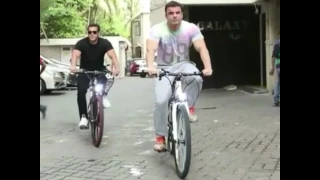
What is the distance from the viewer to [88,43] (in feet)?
25.1

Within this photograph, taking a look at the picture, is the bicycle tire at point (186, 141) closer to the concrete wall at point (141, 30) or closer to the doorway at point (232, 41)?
the doorway at point (232, 41)

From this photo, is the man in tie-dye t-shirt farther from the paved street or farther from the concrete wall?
the concrete wall

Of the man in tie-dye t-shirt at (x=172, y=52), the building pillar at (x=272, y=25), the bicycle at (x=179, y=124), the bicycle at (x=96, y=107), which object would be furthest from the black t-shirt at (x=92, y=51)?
the building pillar at (x=272, y=25)

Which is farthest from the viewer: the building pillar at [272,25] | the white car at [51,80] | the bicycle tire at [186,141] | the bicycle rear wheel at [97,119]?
the white car at [51,80]

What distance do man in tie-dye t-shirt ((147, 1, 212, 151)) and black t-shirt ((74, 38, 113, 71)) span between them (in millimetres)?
2040

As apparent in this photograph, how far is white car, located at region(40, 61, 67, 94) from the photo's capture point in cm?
1677

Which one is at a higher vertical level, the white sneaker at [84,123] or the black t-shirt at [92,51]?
the black t-shirt at [92,51]

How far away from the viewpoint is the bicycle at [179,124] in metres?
4.89

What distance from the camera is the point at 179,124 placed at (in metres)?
5.17

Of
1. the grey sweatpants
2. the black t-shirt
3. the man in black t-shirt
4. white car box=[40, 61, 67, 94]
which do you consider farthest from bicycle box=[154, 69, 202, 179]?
white car box=[40, 61, 67, 94]

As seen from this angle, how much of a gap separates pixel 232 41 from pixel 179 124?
13.5 metres

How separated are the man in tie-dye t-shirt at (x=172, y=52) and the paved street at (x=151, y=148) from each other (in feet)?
1.93
